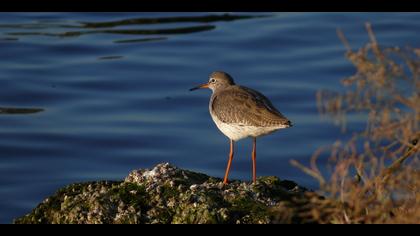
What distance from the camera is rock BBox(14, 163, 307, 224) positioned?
628 cm

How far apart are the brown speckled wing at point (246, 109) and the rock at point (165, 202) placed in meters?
1.67

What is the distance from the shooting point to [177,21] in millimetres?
19234

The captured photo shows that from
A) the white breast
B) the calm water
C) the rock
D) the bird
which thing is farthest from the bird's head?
the rock

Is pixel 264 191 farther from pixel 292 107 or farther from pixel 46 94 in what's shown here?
pixel 46 94

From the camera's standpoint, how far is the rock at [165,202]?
20.6ft

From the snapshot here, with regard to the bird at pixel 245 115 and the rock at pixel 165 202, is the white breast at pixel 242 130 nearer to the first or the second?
the bird at pixel 245 115

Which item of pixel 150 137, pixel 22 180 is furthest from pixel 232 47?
pixel 22 180

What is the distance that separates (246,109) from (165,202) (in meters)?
2.77

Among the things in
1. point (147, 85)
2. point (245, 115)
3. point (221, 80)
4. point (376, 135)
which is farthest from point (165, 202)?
point (147, 85)

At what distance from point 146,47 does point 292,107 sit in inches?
177

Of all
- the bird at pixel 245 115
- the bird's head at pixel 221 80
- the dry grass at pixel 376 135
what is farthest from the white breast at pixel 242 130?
the dry grass at pixel 376 135

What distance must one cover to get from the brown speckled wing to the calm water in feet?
10.9

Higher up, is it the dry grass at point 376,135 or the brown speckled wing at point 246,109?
the dry grass at point 376,135

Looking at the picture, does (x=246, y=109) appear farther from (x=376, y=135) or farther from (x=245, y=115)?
(x=376, y=135)
